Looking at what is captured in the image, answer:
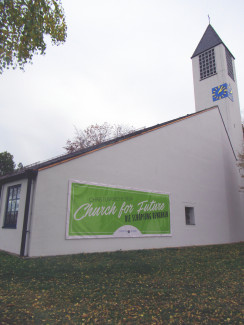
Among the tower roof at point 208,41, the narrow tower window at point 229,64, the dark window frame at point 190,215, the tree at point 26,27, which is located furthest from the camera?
the tower roof at point 208,41

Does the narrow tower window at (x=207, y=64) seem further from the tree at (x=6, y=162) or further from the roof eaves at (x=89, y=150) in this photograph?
the tree at (x=6, y=162)

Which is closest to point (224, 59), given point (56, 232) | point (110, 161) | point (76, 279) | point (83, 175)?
point (110, 161)

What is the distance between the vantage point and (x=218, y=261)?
9.36 meters

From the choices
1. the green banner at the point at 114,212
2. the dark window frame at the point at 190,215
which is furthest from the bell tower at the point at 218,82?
the green banner at the point at 114,212

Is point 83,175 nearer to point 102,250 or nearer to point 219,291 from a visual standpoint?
point 102,250

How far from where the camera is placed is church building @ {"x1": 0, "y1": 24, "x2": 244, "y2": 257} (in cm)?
947

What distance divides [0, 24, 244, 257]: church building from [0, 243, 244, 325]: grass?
137 centimetres

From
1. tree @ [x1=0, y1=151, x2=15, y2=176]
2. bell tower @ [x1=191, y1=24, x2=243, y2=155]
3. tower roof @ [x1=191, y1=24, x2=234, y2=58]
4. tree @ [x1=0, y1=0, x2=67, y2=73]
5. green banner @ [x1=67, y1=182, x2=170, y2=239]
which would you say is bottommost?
green banner @ [x1=67, y1=182, x2=170, y2=239]

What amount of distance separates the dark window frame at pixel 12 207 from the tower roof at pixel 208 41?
21941 millimetres

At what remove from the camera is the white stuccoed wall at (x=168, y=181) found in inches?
371

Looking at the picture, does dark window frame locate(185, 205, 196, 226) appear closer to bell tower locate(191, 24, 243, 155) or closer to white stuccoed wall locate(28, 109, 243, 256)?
white stuccoed wall locate(28, 109, 243, 256)

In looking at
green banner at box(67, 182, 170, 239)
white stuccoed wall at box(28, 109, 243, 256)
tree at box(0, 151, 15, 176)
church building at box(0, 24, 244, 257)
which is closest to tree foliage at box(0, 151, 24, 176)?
tree at box(0, 151, 15, 176)

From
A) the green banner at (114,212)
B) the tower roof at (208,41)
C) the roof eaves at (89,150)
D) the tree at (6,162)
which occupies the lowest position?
the green banner at (114,212)

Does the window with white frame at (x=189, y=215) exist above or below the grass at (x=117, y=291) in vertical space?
above
